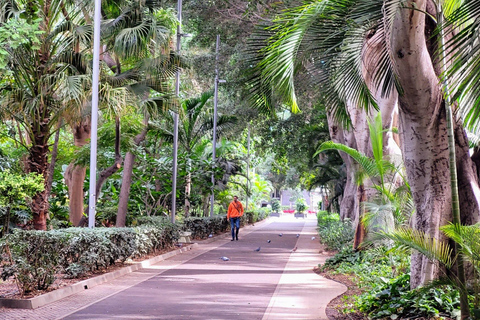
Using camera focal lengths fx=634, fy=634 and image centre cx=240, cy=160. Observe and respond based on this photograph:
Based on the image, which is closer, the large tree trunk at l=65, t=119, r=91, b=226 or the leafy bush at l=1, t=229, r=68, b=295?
the leafy bush at l=1, t=229, r=68, b=295

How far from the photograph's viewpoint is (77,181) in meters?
19.9

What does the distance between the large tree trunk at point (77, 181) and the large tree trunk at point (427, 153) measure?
1283 centimetres

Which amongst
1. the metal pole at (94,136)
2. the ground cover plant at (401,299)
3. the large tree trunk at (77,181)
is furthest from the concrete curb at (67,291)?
the ground cover plant at (401,299)

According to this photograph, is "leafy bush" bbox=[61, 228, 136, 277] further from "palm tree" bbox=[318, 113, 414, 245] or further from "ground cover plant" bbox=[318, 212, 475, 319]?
"ground cover plant" bbox=[318, 212, 475, 319]

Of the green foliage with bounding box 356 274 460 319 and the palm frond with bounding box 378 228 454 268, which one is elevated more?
the palm frond with bounding box 378 228 454 268

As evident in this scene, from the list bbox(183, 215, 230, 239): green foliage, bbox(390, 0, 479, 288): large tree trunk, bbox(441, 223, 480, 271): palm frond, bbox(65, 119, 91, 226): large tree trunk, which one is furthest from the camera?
bbox(183, 215, 230, 239): green foliage

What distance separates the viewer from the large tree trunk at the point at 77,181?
19.3 metres

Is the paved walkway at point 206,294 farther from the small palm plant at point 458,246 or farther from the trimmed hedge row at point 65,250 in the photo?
the small palm plant at point 458,246

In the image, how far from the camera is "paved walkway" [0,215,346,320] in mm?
8945

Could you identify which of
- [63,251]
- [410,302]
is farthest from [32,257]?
[410,302]

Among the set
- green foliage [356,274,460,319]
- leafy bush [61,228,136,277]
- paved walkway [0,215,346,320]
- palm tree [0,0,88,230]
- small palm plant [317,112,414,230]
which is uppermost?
palm tree [0,0,88,230]

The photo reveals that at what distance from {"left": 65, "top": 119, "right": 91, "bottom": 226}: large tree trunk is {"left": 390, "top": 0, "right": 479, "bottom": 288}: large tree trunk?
1283 cm

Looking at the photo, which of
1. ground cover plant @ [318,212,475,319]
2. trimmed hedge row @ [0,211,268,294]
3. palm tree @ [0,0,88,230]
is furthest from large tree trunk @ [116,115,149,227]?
ground cover plant @ [318,212,475,319]

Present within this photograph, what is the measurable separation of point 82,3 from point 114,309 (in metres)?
10.2
